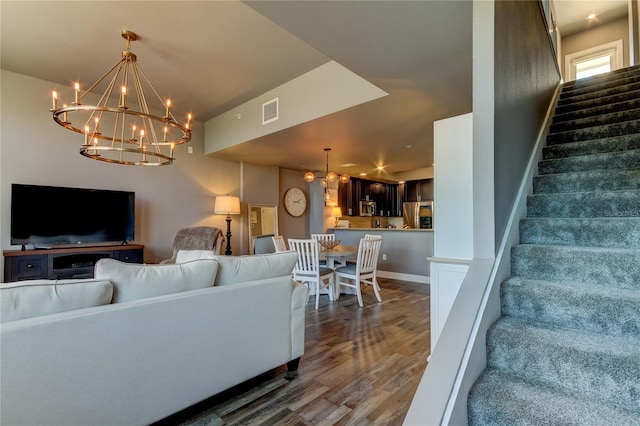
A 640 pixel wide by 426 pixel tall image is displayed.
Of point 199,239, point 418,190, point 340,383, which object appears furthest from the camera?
point 418,190

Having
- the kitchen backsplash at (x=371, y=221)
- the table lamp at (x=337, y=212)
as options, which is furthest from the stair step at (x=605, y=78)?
the kitchen backsplash at (x=371, y=221)

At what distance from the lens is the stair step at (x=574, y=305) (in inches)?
48.5

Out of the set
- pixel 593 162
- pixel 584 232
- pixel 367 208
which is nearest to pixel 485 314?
pixel 584 232

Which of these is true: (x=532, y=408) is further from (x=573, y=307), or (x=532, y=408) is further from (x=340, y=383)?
(x=340, y=383)

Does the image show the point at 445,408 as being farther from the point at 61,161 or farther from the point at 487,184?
the point at 61,161

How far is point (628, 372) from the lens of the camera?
1.03 meters

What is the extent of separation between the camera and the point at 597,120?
9.47 feet

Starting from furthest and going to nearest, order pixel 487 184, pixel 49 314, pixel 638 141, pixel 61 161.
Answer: pixel 61 161, pixel 638 141, pixel 487 184, pixel 49 314

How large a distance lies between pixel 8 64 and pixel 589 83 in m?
7.17

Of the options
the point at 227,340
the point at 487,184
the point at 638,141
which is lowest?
the point at 227,340

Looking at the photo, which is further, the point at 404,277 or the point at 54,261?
the point at 404,277

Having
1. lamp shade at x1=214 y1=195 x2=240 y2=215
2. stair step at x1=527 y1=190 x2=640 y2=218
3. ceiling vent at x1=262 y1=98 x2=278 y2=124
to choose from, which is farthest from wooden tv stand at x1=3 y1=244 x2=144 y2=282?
stair step at x1=527 y1=190 x2=640 y2=218

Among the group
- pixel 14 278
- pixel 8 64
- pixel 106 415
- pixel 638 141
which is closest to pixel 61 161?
pixel 8 64

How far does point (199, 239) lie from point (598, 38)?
8264mm
